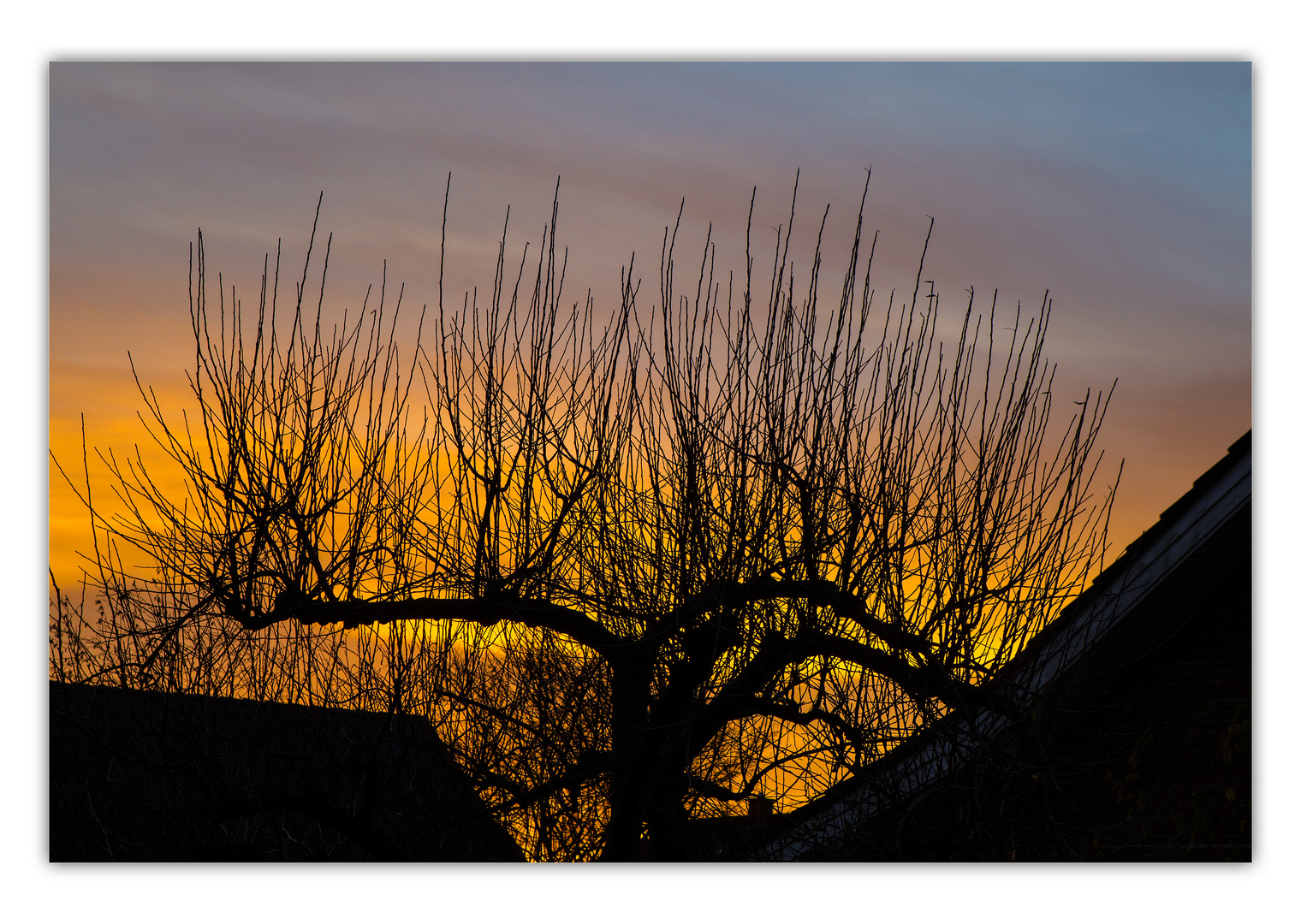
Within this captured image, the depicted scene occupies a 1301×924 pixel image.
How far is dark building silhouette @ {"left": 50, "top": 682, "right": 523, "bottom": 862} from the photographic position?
2852 millimetres

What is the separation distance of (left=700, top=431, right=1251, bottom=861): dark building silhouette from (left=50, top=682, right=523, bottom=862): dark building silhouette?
891mm

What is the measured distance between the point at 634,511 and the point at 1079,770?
152 centimetres

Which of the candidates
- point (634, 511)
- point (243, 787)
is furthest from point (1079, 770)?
point (243, 787)

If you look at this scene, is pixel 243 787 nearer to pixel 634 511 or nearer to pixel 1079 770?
pixel 634 511

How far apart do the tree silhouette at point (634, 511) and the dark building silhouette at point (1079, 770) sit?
→ 0.10m

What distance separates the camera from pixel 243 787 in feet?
9.99

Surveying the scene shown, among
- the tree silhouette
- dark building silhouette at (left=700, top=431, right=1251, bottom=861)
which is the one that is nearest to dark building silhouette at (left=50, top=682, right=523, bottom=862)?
the tree silhouette

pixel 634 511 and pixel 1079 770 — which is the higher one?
pixel 634 511

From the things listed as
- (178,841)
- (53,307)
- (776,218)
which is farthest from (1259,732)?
(53,307)

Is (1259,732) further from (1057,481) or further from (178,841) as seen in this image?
(178,841)

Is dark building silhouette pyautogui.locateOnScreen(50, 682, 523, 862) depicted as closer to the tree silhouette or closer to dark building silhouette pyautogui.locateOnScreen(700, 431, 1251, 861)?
the tree silhouette

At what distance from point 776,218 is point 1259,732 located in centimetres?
210

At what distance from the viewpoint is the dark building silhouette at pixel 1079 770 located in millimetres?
2793

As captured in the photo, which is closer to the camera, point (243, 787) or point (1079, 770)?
point (1079, 770)
